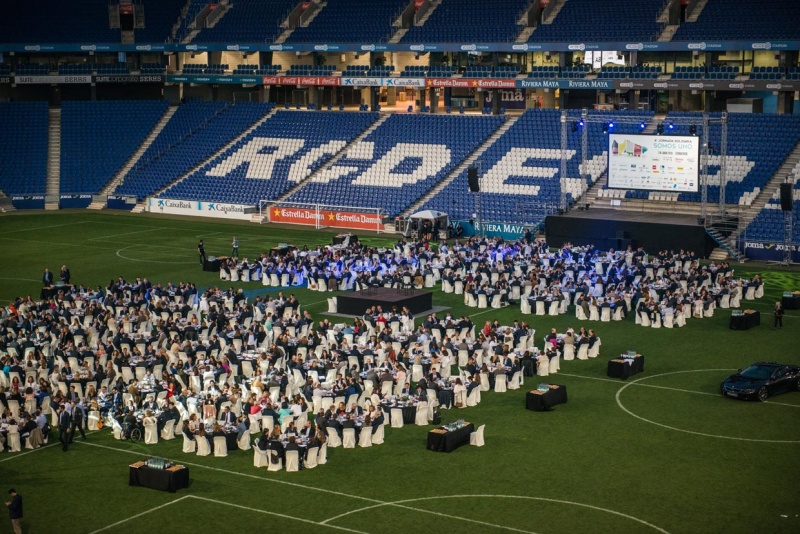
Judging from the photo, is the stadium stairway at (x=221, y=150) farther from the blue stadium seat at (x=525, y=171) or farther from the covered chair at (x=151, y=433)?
the covered chair at (x=151, y=433)

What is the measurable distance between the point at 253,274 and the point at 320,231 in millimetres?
13723

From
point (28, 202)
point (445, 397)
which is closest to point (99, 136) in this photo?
point (28, 202)

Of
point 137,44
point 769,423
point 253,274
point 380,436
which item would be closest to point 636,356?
point 769,423

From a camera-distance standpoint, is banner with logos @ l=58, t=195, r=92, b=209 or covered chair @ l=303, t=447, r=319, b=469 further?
banner with logos @ l=58, t=195, r=92, b=209

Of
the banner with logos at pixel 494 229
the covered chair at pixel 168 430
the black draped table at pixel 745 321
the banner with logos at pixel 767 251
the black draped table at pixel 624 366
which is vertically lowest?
the covered chair at pixel 168 430

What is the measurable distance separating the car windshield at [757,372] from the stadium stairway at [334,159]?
39427 mm

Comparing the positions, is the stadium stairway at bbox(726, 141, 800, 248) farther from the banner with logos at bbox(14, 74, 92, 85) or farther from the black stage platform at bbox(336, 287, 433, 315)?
the banner with logos at bbox(14, 74, 92, 85)

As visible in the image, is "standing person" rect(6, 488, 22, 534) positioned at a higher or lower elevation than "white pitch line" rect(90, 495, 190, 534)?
higher

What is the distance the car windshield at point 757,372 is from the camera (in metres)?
32.9

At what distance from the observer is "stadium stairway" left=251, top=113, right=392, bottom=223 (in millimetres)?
69250

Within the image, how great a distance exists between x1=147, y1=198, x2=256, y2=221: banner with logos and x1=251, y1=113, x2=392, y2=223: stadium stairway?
105 centimetres

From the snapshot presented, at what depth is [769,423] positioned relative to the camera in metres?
Result: 30.6

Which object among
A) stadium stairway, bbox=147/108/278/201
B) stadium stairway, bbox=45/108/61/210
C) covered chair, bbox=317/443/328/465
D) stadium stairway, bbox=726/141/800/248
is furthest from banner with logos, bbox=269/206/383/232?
covered chair, bbox=317/443/328/465

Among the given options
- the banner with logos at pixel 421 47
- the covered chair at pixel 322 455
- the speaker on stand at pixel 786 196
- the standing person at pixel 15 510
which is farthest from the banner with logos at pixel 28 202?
the standing person at pixel 15 510
